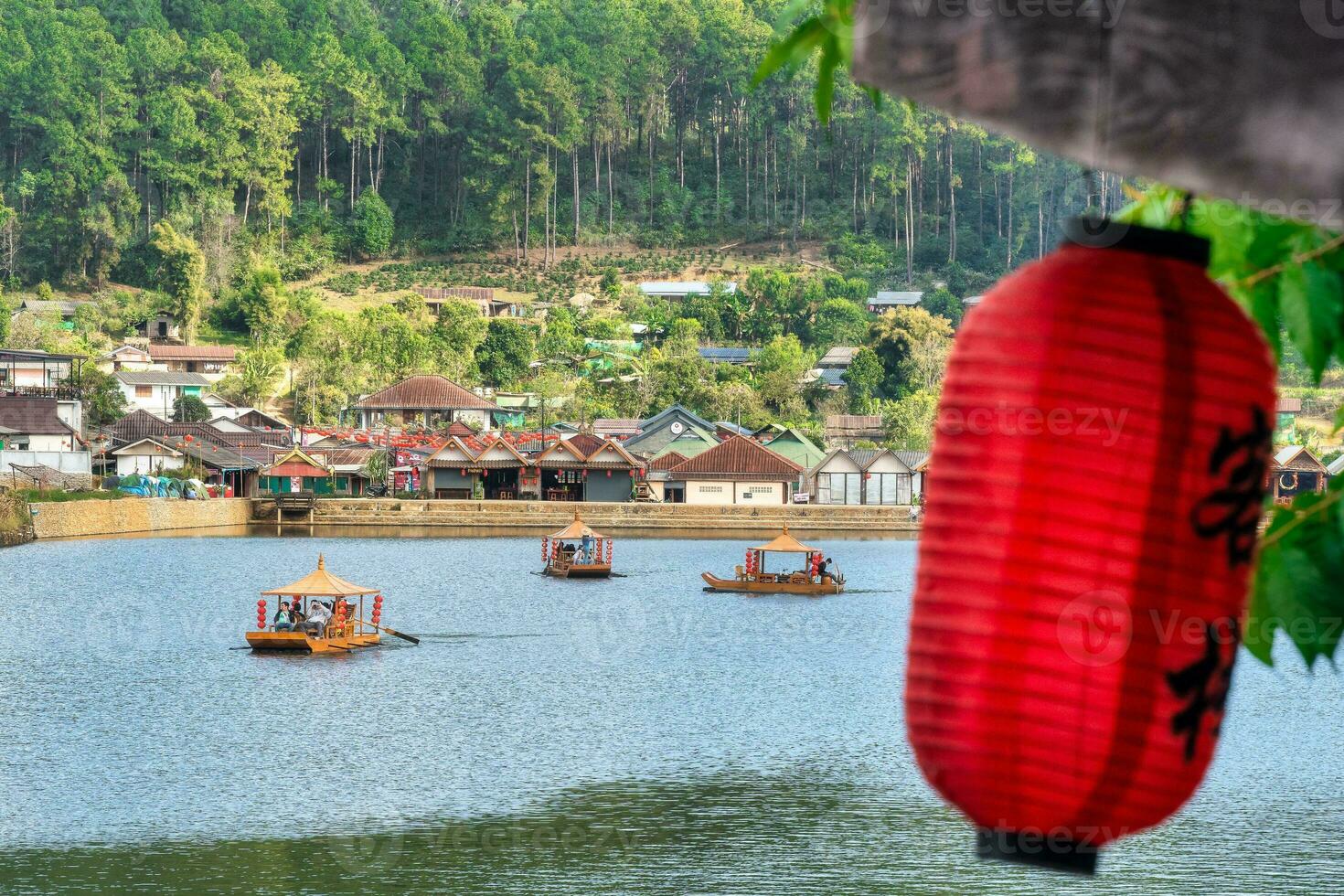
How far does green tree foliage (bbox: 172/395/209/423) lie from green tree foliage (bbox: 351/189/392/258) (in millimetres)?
23734

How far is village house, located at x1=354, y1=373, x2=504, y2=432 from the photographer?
48938 millimetres

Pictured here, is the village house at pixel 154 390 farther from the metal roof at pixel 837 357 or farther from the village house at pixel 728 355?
the metal roof at pixel 837 357

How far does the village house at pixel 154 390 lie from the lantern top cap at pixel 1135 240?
48.4 m

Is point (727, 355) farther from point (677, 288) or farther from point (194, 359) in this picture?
point (194, 359)

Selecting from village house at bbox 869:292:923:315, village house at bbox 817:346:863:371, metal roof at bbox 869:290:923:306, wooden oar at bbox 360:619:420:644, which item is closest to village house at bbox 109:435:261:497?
wooden oar at bbox 360:619:420:644

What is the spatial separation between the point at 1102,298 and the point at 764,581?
93.9ft

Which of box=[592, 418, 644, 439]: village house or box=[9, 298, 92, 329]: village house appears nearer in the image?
box=[592, 418, 644, 439]: village house

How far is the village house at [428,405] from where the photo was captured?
161ft

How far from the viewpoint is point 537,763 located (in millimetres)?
16031

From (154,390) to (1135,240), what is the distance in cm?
4937

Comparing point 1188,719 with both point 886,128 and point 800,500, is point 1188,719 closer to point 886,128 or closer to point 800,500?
point 800,500

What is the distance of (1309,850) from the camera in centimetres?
1262

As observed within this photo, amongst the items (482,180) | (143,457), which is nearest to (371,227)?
(482,180)

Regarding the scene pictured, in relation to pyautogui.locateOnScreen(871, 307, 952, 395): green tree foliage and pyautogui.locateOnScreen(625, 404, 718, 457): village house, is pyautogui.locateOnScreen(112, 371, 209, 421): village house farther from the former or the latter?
pyautogui.locateOnScreen(871, 307, 952, 395): green tree foliage
